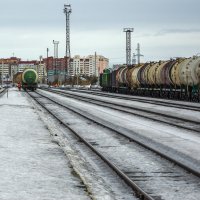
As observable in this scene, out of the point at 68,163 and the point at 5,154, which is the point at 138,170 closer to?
the point at 68,163

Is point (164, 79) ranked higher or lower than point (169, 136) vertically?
higher

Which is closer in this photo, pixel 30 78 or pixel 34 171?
pixel 34 171

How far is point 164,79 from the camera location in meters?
44.3

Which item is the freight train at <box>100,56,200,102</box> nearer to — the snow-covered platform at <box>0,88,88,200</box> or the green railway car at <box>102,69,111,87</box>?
the green railway car at <box>102,69,111,87</box>

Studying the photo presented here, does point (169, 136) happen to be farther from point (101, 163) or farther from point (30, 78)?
point (30, 78)

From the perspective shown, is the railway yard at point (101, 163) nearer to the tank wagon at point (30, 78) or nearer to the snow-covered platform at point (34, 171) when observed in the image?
the snow-covered platform at point (34, 171)

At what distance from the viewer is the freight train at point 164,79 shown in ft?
124

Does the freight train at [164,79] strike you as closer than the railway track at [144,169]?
No

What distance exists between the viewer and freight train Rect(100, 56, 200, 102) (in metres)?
37.9

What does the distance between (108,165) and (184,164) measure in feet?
5.26

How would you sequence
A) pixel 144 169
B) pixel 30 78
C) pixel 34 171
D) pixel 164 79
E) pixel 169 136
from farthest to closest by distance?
pixel 30 78 < pixel 164 79 < pixel 169 136 < pixel 144 169 < pixel 34 171

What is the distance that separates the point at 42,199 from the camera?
6.84m

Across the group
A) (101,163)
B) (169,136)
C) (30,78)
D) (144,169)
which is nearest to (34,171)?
(101,163)

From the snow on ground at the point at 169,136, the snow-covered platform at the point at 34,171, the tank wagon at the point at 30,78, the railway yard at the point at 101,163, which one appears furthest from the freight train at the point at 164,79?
the snow-covered platform at the point at 34,171
